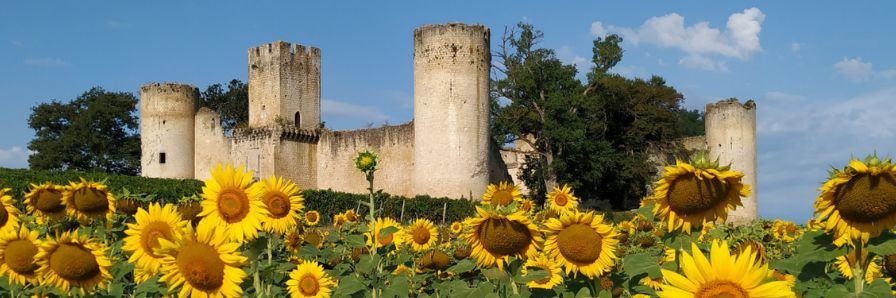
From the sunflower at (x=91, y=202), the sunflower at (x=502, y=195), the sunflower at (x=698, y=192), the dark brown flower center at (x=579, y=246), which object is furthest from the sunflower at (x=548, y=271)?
the sunflower at (x=91, y=202)

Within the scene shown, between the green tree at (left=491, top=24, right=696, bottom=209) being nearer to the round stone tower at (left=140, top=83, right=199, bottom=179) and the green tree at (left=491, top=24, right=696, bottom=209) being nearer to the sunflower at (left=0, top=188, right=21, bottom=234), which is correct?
the round stone tower at (left=140, top=83, right=199, bottom=179)

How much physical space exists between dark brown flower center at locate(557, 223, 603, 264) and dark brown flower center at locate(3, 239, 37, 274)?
6.83 ft

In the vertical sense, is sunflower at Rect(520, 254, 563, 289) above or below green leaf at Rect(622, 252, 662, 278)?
below

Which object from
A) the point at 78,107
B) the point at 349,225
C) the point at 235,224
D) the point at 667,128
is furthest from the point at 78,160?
the point at 235,224

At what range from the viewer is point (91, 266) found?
140 inches

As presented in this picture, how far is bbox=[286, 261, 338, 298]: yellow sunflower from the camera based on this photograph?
16.4 feet

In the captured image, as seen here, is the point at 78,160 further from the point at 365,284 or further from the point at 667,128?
the point at 365,284

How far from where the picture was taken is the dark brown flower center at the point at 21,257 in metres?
3.81

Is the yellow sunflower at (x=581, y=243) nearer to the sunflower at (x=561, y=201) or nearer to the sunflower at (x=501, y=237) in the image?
the sunflower at (x=501, y=237)

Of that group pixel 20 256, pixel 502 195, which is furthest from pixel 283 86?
pixel 20 256

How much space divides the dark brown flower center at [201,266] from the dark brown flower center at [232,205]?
1.68ft

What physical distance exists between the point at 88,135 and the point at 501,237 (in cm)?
4951

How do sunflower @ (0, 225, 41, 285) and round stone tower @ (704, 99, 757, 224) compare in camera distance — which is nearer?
sunflower @ (0, 225, 41, 285)

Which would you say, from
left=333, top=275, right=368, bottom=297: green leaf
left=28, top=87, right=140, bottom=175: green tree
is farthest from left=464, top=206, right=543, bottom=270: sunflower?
left=28, top=87, right=140, bottom=175: green tree
